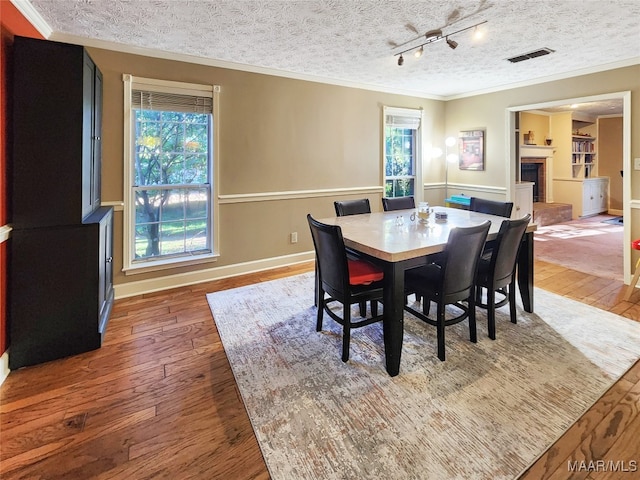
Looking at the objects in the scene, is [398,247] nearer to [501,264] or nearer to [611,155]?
[501,264]

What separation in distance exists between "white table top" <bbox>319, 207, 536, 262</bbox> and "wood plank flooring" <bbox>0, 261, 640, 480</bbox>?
3.76 ft

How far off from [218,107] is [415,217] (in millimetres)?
2417

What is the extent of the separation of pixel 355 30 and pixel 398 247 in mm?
1967

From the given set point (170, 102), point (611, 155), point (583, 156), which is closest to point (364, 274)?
point (170, 102)

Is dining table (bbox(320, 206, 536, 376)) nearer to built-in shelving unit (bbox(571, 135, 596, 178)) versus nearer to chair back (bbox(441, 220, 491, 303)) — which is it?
chair back (bbox(441, 220, 491, 303))

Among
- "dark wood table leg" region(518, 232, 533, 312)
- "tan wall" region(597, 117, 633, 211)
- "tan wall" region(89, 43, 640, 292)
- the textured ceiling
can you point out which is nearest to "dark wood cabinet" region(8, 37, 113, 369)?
the textured ceiling

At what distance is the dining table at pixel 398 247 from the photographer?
2.09 meters

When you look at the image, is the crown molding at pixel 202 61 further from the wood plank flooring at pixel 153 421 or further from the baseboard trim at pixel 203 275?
the wood plank flooring at pixel 153 421

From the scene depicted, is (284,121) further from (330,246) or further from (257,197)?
(330,246)

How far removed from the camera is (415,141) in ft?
18.7

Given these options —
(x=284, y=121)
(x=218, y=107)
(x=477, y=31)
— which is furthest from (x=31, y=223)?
(x=477, y=31)

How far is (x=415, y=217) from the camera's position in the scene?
3.23m

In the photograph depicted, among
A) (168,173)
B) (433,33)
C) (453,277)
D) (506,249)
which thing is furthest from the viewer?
(168,173)

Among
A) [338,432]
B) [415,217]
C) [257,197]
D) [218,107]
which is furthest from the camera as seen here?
[257,197]
